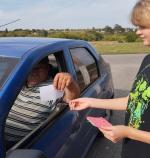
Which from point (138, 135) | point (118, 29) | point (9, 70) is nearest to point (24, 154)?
point (138, 135)

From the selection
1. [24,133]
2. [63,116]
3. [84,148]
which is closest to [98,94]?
[84,148]

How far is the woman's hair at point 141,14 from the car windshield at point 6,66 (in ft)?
3.30

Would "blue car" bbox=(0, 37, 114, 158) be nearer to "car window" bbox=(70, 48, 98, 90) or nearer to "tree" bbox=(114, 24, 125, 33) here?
"car window" bbox=(70, 48, 98, 90)

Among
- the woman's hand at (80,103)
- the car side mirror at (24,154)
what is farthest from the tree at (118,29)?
the car side mirror at (24,154)

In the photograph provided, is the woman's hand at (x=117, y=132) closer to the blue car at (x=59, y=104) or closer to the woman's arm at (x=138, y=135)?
the woman's arm at (x=138, y=135)

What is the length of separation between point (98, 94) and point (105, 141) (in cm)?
113

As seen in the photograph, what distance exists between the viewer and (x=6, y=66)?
3.27 m

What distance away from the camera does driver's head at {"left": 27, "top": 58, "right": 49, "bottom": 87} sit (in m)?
3.86

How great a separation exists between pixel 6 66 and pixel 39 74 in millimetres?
683

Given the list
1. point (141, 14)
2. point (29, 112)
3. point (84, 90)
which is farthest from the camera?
point (84, 90)

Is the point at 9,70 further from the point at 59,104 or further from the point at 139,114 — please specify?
the point at 139,114

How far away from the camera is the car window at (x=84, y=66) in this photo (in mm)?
4609

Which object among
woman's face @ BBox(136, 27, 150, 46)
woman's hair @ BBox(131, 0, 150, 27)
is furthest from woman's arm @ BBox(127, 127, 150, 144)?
woman's hair @ BBox(131, 0, 150, 27)

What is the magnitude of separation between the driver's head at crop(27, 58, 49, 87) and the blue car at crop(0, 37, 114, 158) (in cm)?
12
